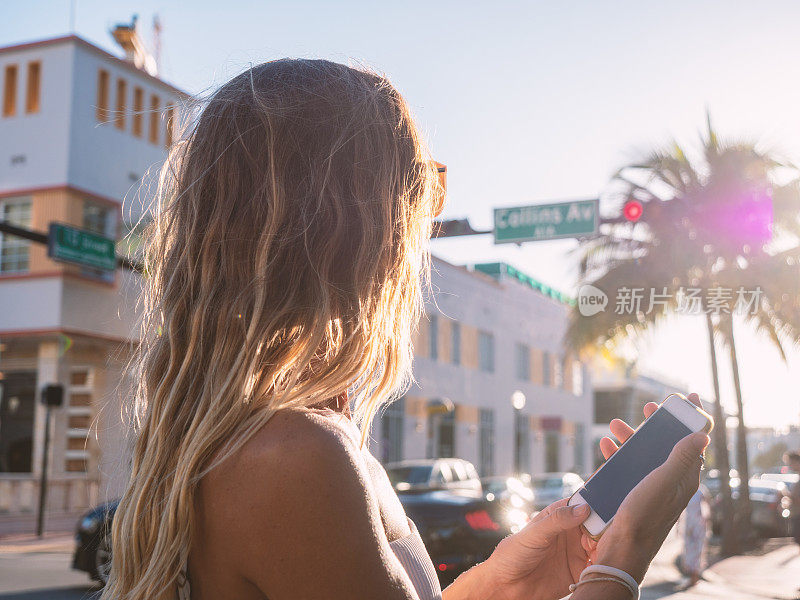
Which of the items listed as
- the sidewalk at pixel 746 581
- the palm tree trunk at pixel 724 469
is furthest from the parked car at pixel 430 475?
the palm tree trunk at pixel 724 469

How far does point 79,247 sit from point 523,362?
2549cm

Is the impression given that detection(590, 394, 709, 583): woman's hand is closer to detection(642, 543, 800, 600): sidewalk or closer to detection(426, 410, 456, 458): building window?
detection(642, 543, 800, 600): sidewalk

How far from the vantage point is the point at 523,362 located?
3703 cm

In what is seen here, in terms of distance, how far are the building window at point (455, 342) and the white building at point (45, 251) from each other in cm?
1129

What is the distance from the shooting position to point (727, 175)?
58.5ft

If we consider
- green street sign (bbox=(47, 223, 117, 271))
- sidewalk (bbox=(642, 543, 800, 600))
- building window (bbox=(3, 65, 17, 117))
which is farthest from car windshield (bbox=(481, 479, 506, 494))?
building window (bbox=(3, 65, 17, 117))

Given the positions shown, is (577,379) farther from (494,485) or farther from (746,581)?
(746,581)

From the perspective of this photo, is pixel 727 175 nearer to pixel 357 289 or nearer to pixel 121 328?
pixel 121 328

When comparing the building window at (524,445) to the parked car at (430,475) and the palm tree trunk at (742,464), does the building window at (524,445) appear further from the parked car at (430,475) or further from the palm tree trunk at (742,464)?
the parked car at (430,475)

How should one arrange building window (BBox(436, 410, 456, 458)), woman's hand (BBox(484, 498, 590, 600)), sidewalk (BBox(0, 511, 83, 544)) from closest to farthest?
woman's hand (BBox(484, 498, 590, 600))
sidewalk (BBox(0, 511, 83, 544))
building window (BBox(436, 410, 456, 458))

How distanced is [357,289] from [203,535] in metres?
0.42

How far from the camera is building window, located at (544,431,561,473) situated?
3962 cm

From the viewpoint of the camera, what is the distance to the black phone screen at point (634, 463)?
61.4 inches

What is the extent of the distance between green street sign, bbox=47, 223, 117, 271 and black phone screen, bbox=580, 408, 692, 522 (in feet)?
40.6
